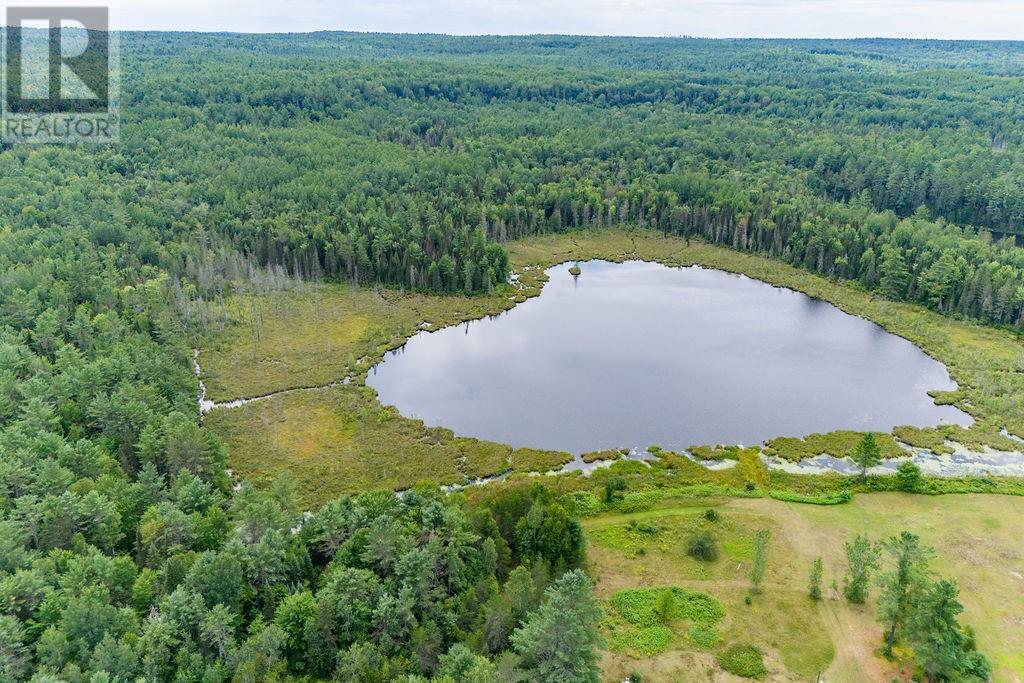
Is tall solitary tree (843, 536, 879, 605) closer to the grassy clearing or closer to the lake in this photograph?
the grassy clearing

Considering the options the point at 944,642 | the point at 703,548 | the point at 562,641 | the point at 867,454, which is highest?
the point at 867,454

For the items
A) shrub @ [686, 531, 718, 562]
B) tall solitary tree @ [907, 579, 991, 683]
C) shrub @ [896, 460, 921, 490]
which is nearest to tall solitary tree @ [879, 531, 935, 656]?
tall solitary tree @ [907, 579, 991, 683]

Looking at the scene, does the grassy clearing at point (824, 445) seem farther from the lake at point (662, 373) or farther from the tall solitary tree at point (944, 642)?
the tall solitary tree at point (944, 642)

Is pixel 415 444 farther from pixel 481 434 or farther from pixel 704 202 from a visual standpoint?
pixel 704 202

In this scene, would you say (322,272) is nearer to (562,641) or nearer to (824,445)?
(824,445)
